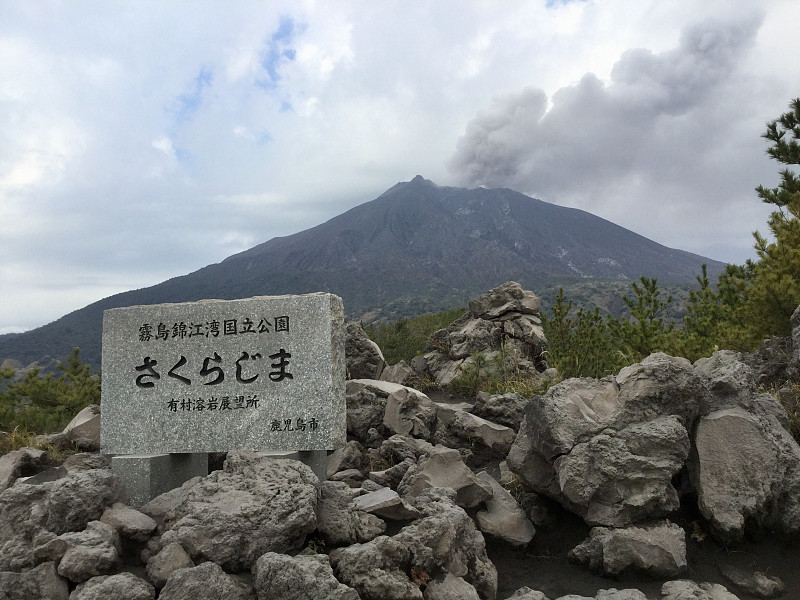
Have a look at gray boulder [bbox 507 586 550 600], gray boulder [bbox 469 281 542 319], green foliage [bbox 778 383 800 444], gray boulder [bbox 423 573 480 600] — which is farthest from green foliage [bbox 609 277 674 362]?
gray boulder [bbox 423 573 480 600]

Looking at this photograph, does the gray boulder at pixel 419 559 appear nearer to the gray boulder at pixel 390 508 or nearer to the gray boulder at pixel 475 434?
the gray boulder at pixel 390 508

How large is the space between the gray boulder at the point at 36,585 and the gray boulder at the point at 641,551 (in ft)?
12.6

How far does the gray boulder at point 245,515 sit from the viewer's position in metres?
4.00

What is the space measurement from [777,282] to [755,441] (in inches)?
212

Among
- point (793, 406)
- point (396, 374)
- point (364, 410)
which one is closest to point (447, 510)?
point (364, 410)

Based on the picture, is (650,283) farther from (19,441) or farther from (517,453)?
(19,441)

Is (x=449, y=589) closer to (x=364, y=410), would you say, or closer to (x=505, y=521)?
(x=505, y=521)

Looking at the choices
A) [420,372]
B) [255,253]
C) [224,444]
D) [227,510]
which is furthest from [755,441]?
[255,253]

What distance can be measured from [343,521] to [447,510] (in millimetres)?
774

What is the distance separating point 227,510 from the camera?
162 inches

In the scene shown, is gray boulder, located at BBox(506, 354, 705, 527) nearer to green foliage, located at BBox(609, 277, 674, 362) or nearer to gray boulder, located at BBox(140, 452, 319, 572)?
gray boulder, located at BBox(140, 452, 319, 572)

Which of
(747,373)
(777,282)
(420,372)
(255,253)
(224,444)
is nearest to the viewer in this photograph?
(747,373)

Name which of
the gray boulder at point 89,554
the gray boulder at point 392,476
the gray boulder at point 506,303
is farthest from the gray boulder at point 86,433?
the gray boulder at point 506,303

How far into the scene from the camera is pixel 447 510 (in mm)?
4344
